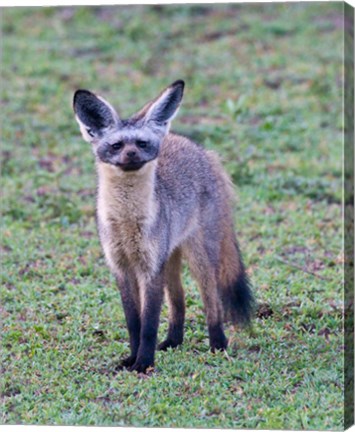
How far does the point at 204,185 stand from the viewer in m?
6.57

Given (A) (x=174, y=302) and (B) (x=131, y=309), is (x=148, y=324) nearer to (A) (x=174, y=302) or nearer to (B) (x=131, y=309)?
(B) (x=131, y=309)

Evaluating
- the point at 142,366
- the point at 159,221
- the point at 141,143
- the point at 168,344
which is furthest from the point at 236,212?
the point at 141,143

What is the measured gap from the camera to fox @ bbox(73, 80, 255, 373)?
5.75 m

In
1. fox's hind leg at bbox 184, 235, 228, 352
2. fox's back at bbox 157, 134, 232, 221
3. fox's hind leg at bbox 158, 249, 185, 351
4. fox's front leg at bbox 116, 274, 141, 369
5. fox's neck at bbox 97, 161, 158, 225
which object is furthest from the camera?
fox's hind leg at bbox 158, 249, 185, 351

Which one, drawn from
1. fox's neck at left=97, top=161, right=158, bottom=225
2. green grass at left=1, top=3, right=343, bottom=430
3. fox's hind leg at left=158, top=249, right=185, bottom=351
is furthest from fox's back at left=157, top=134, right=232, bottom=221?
green grass at left=1, top=3, right=343, bottom=430

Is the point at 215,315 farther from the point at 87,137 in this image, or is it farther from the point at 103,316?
the point at 87,137

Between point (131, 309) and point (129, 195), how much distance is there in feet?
2.31

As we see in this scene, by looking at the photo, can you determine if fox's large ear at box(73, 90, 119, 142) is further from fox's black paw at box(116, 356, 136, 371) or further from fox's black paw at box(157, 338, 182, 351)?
fox's black paw at box(157, 338, 182, 351)

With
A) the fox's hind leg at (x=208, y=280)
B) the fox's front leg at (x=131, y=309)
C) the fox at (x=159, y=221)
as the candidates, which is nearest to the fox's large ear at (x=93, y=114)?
the fox at (x=159, y=221)

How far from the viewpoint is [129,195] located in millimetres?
5906

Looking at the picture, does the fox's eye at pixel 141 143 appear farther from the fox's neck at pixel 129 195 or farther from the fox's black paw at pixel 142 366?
the fox's black paw at pixel 142 366

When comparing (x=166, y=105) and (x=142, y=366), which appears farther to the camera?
(x=142, y=366)

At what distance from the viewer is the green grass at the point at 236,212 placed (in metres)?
5.66

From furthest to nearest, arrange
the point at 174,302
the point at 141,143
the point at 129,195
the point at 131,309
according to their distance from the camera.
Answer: the point at 174,302, the point at 131,309, the point at 129,195, the point at 141,143
